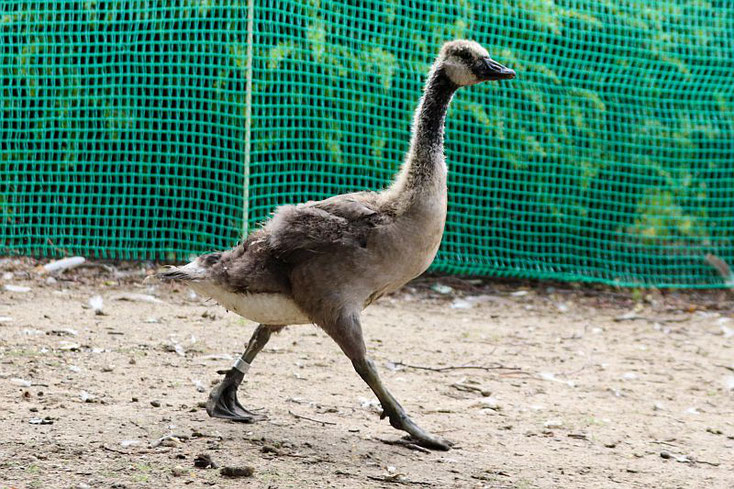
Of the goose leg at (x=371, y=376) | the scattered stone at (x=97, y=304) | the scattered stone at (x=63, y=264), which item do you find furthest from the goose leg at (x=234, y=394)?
the scattered stone at (x=63, y=264)

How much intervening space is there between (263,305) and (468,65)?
5.03 feet

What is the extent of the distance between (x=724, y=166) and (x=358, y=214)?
6.02 metres

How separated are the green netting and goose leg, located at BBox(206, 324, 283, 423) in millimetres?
3035

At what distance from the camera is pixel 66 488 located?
3.55m

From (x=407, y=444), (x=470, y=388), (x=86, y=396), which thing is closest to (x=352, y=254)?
(x=407, y=444)

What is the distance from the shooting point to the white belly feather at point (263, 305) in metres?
4.40

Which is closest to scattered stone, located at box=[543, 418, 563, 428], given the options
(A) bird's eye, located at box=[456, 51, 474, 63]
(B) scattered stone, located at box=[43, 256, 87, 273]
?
(A) bird's eye, located at box=[456, 51, 474, 63]

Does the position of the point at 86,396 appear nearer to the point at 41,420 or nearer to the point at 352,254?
the point at 41,420

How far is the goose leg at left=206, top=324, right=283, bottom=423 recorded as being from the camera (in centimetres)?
462

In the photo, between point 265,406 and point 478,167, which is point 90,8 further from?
point 265,406

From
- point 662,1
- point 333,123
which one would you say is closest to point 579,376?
point 333,123

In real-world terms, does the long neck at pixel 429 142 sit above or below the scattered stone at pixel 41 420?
above

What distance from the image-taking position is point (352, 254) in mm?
4258

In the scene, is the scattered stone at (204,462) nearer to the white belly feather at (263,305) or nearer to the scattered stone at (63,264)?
the white belly feather at (263,305)
